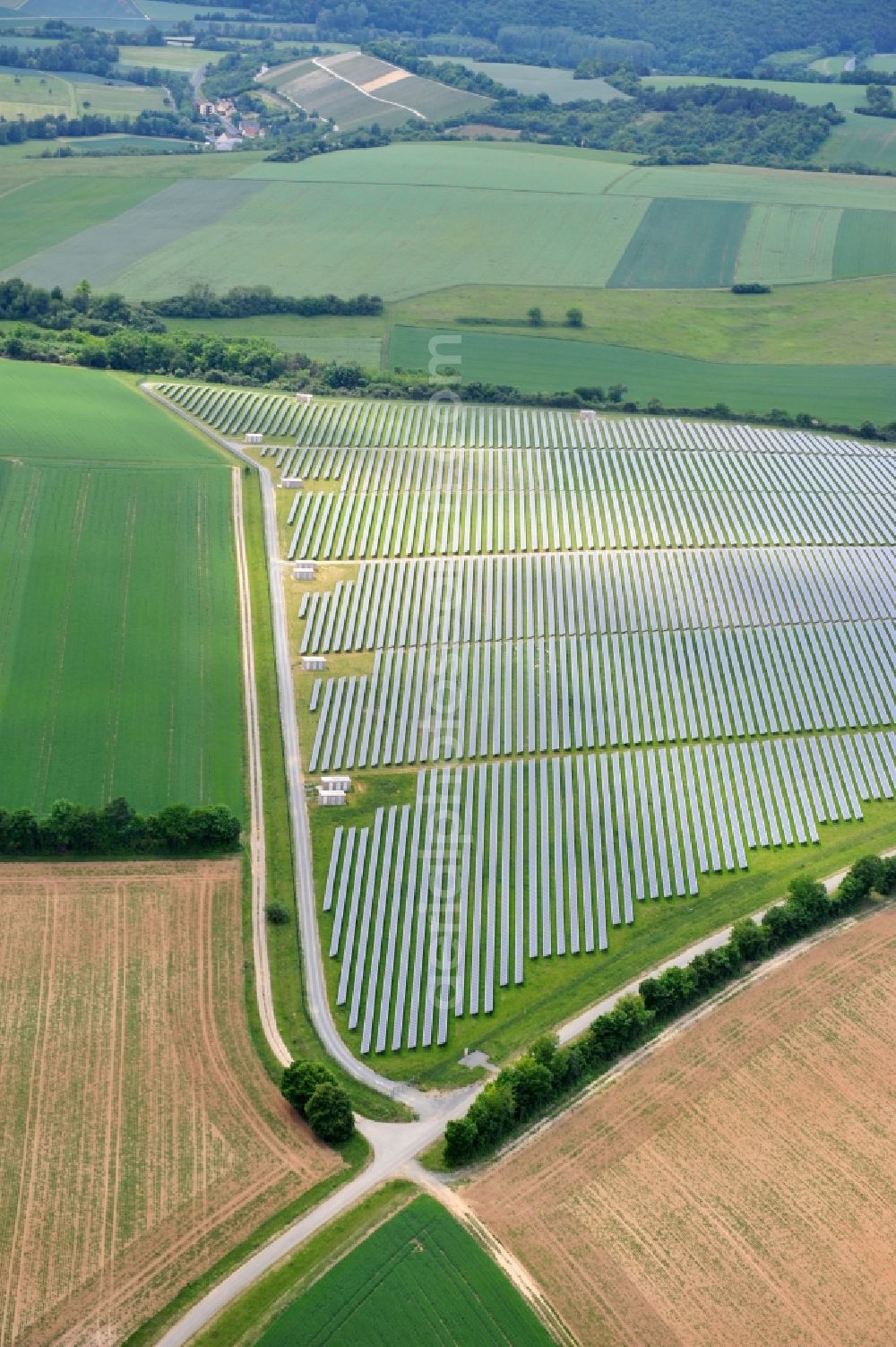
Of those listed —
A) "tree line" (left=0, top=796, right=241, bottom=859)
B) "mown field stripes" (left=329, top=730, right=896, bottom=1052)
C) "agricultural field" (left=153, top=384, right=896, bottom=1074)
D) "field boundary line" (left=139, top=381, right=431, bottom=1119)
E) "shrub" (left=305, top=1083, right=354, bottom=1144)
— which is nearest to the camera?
"shrub" (left=305, top=1083, right=354, bottom=1144)

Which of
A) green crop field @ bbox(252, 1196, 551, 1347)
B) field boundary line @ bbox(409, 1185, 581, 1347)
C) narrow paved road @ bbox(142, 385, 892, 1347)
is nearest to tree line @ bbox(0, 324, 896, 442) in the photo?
narrow paved road @ bbox(142, 385, 892, 1347)

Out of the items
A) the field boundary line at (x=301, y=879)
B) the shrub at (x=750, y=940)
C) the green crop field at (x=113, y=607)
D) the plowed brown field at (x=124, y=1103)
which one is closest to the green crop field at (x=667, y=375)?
the green crop field at (x=113, y=607)

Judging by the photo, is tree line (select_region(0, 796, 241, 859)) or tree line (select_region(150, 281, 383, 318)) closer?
tree line (select_region(0, 796, 241, 859))

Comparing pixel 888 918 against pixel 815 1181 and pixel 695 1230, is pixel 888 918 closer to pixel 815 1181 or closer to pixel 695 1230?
pixel 815 1181

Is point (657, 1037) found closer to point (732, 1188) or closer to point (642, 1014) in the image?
point (642, 1014)

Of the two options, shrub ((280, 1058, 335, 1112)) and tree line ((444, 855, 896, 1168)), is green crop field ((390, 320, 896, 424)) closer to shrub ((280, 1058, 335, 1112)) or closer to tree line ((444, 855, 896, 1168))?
tree line ((444, 855, 896, 1168))

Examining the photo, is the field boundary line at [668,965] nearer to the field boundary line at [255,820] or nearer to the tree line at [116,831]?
the field boundary line at [255,820]
